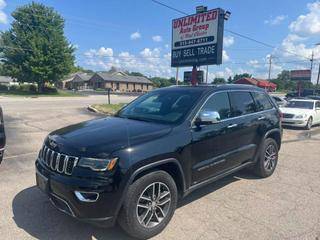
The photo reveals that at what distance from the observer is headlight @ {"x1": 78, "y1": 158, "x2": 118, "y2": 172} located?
3.12 meters

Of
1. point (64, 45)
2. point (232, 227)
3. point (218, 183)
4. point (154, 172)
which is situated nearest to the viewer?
point (154, 172)

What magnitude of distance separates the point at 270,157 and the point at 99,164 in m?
3.92

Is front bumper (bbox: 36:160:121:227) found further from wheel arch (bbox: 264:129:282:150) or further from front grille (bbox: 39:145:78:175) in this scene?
wheel arch (bbox: 264:129:282:150)

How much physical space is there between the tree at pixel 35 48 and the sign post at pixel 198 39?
29251 millimetres

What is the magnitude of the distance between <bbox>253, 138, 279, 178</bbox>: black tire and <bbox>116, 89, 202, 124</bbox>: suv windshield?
199 cm

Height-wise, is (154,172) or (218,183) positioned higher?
(154,172)

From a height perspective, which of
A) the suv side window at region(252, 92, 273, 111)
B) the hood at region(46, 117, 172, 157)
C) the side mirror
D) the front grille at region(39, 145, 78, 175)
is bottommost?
the front grille at region(39, 145, 78, 175)

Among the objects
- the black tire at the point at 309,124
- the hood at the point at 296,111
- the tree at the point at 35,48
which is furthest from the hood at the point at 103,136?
the tree at the point at 35,48

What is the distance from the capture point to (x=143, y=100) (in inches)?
198

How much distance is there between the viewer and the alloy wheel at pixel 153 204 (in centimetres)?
345

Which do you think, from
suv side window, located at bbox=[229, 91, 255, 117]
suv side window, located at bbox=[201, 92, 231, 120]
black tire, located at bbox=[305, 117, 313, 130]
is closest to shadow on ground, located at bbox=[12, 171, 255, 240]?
suv side window, located at bbox=[201, 92, 231, 120]

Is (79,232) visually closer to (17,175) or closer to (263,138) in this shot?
(17,175)

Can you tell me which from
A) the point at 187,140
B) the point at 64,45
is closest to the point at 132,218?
the point at 187,140

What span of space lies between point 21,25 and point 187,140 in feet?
156
